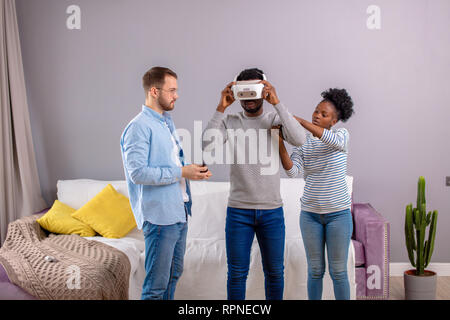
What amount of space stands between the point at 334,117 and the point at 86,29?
1854 mm

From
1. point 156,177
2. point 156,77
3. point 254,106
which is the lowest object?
point 156,177

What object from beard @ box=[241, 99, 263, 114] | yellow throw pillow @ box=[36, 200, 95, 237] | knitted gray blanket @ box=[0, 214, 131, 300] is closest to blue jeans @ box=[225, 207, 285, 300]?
beard @ box=[241, 99, 263, 114]

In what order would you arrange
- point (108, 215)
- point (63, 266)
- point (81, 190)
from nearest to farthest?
point (63, 266)
point (108, 215)
point (81, 190)

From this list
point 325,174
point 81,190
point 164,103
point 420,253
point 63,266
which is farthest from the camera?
point 81,190

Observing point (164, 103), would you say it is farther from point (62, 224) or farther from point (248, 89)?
point (62, 224)

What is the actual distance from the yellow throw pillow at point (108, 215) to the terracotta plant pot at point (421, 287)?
5.25 ft

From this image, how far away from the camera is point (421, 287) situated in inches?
94.6

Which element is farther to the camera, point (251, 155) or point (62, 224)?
point (62, 224)

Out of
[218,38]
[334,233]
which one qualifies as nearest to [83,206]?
[218,38]

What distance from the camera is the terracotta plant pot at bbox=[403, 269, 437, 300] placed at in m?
2.40

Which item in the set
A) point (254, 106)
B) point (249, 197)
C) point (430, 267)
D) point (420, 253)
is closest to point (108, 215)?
point (249, 197)

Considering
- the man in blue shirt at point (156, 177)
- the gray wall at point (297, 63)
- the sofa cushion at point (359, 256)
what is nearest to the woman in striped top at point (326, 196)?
the man in blue shirt at point (156, 177)

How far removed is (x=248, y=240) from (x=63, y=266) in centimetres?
89

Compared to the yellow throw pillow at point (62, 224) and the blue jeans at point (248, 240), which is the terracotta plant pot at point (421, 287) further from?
the yellow throw pillow at point (62, 224)
